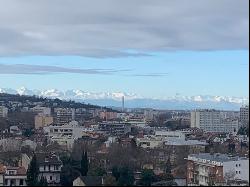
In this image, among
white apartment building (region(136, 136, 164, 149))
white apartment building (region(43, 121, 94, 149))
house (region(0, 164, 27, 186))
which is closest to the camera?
house (region(0, 164, 27, 186))

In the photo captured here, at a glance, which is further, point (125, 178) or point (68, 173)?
point (68, 173)

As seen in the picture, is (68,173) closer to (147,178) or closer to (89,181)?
(147,178)

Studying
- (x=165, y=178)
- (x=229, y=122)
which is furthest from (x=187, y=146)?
(x=229, y=122)

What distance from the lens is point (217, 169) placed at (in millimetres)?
19578

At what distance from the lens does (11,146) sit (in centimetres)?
3078

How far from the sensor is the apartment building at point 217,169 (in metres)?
18.8

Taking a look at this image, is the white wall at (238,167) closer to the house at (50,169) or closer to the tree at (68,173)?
the tree at (68,173)

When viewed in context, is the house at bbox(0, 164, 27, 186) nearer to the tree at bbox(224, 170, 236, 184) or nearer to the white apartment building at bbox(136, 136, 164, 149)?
the tree at bbox(224, 170, 236, 184)

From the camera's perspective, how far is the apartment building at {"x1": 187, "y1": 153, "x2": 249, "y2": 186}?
741 inches

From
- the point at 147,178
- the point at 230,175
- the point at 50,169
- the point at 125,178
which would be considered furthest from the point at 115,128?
the point at 125,178

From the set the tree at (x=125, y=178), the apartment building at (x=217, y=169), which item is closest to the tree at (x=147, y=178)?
the tree at (x=125, y=178)

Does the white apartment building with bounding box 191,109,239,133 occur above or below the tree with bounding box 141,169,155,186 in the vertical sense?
above

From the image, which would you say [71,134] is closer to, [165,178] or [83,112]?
[165,178]

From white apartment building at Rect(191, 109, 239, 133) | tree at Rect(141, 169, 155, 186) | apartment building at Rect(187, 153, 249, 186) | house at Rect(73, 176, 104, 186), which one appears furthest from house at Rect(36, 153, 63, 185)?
white apartment building at Rect(191, 109, 239, 133)
